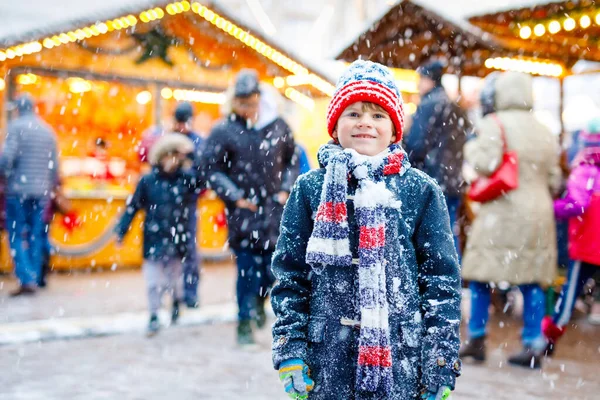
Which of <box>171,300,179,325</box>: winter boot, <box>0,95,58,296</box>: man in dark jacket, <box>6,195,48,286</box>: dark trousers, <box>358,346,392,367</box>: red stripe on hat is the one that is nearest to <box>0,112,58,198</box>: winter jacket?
<box>0,95,58,296</box>: man in dark jacket

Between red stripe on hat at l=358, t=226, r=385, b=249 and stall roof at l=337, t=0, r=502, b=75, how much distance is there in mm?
5482

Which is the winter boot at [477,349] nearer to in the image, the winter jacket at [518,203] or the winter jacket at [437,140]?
the winter jacket at [518,203]

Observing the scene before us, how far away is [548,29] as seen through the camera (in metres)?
8.91

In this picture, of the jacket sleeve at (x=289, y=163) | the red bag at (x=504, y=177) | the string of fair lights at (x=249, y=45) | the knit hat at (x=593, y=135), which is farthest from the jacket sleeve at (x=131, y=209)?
the string of fair lights at (x=249, y=45)

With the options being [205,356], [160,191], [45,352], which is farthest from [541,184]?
[45,352]

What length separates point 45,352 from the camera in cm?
593

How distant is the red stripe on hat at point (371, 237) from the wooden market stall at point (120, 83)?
8004 mm

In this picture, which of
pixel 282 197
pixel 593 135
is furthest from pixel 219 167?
pixel 593 135

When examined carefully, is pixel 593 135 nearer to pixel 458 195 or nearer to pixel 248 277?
pixel 458 195

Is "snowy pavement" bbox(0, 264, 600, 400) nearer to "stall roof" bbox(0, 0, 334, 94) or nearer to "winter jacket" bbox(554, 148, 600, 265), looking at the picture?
"winter jacket" bbox(554, 148, 600, 265)

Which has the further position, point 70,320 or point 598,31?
point 598,31

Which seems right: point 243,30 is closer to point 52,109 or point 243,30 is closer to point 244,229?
point 52,109

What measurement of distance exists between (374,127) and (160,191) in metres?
4.77

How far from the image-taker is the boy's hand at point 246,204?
6023 mm
